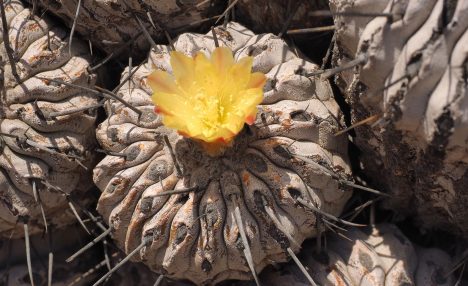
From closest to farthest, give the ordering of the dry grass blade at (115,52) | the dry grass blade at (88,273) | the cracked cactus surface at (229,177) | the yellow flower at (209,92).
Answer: the yellow flower at (209,92), the cracked cactus surface at (229,177), the dry grass blade at (115,52), the dry grass blade at (88,273)

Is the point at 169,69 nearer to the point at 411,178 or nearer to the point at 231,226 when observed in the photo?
the point at 231,226

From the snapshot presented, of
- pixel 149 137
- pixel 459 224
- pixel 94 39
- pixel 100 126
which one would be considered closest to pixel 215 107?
pixel 149 137

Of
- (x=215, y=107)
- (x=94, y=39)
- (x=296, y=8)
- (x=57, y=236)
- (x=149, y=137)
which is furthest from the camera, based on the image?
(x=57, y=236)

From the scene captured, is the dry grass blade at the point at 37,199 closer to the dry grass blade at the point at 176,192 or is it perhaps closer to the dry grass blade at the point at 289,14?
the dry grass blade at the point at 176,192

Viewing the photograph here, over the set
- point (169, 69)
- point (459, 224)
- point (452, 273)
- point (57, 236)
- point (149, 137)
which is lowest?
point (452, 273)

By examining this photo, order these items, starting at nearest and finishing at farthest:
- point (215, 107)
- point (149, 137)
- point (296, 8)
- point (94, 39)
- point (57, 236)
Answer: point (215, 107) → point (149, 137) → point (296, 8) → point (94, 39) → point (57, 236)

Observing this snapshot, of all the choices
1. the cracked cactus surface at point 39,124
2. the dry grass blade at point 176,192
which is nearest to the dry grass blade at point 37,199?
the cracked cactus surface at point 39,124

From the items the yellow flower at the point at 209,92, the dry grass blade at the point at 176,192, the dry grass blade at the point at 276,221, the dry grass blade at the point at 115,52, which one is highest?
the dry grass blade at the point at 115,52
